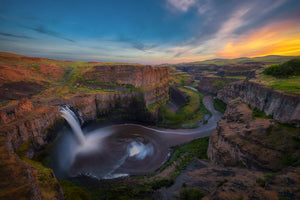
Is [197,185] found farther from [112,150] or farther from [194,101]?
[194,101]

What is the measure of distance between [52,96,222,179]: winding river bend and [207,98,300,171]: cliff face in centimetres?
1274

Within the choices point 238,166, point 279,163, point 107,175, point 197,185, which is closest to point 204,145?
point 238,166

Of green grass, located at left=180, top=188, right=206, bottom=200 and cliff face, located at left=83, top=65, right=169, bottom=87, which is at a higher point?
cliff face, located at left=83, top=65, right=169, bottom=87

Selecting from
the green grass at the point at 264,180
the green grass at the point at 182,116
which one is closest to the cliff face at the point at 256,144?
the green grass at the point at 264,180

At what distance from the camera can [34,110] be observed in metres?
21.1

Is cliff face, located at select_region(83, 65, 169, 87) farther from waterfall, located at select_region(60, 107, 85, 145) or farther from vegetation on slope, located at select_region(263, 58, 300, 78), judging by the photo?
vegetation on slope, located at select_region(263, 58, 300, 78)

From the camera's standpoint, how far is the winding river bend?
20219 mm

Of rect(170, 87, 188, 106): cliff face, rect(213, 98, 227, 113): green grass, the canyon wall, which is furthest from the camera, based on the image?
the canyon wall

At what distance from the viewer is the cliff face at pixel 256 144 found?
33.0ft

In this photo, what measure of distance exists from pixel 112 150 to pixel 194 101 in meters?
40.4

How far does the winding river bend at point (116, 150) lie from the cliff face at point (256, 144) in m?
12.7

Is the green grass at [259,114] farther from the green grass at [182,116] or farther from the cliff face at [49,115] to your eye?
the cliff face at [49,115]

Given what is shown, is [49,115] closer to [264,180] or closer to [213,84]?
[264,180]

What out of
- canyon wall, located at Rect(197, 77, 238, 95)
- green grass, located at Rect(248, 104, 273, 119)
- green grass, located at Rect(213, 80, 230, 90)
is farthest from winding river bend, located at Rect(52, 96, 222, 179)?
canyon wall, located at Rect(197, 77, 238, 95)
